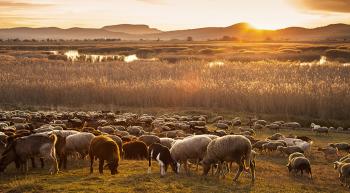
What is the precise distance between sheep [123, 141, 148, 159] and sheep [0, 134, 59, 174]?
3.67m

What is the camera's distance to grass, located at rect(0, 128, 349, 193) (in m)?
11.8

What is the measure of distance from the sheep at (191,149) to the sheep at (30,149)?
3.87 metres

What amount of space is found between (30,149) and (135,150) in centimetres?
454

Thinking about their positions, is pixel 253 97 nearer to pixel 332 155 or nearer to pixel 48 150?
pixel 332 155

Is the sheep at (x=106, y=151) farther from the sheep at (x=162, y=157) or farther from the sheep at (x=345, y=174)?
the sheep at (x=345, y=174)

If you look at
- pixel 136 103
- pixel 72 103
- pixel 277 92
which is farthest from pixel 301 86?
pixel 72 103

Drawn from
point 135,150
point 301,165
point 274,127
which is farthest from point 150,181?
point 274,127

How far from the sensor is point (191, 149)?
1417 centimetres

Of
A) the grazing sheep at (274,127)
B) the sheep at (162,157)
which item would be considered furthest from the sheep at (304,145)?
the sheep at (162,157)

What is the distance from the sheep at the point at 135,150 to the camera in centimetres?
1722

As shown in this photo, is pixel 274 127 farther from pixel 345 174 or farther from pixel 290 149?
pixel 345 174

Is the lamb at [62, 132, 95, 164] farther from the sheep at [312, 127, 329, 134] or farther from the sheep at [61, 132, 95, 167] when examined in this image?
the sheep at [312, 127, 329, 134]

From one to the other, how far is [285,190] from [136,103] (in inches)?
866

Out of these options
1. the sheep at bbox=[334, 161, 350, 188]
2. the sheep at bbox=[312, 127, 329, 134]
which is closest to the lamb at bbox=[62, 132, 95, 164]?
the sheep at bbox=[334, 161, 350, 188]
